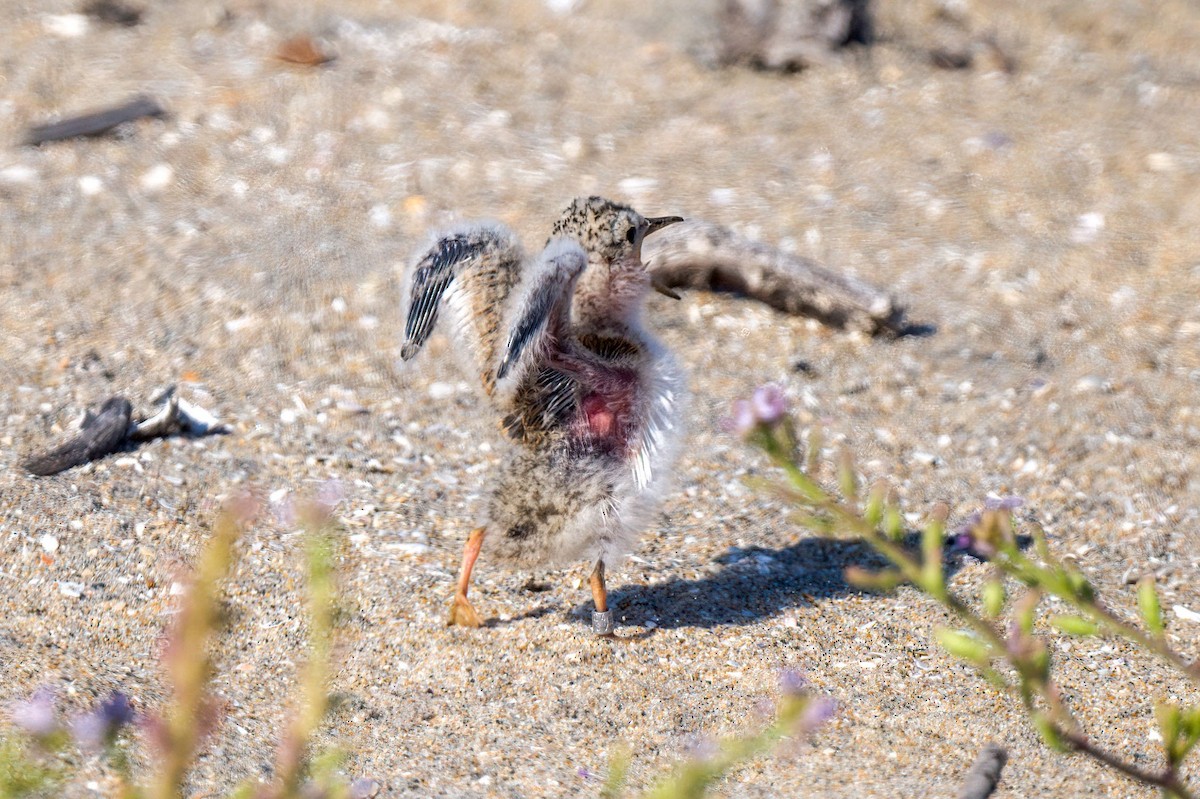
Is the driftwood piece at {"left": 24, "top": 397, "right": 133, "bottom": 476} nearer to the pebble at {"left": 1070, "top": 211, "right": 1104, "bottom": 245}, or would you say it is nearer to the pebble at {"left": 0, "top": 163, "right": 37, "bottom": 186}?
the pebble at {"left": 0, "top": 163, "right": 37, "bottom": 186}

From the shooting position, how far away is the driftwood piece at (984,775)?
8.69 feet

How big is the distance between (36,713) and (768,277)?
3.09 meters

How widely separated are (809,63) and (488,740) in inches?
192

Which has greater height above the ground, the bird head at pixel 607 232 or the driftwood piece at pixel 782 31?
the bird head at pixel 607 232

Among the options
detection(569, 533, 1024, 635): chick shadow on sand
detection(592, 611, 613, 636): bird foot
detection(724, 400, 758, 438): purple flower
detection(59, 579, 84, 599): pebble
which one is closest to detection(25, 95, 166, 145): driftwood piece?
detection(59, 579, 84, 599): pebble

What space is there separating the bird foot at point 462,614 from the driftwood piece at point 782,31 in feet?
14.3

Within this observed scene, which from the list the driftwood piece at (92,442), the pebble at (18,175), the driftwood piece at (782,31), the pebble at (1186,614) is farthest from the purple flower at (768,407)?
the driftwood piece at (782,31)

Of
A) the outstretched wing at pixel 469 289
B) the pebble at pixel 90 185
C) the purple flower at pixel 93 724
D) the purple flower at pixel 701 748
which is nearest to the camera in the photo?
the purple flower at pixel 93 724

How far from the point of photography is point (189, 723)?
1759mm

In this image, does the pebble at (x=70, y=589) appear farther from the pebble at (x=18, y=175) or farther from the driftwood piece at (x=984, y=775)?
the pebble at (x=18, y=175)

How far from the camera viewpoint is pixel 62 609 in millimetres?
3342

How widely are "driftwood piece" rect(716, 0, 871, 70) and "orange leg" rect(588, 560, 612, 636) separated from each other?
4.23 metres

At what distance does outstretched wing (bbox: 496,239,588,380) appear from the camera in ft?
9.88

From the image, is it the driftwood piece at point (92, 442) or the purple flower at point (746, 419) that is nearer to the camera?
the purple flower at point (746, 419)
